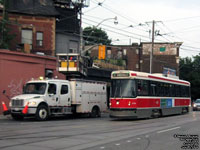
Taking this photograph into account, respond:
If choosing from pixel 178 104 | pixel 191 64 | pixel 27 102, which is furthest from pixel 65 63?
pixel 191 64

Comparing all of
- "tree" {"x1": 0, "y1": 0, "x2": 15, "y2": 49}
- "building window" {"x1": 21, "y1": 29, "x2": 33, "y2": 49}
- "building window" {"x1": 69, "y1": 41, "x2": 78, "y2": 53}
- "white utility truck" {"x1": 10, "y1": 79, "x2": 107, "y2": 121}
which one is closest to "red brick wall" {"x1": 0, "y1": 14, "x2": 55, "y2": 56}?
"building window" {"x1": 21, "y1": 29, "x2": 33, "y2": 49}

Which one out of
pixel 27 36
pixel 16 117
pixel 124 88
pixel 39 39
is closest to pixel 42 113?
pixel 16 117

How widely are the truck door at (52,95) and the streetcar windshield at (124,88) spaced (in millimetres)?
3703

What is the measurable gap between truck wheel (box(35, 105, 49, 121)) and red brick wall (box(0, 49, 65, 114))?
565 cm

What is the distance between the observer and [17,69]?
25625 millimetres

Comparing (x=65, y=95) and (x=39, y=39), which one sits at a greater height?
(x=39, y=39)

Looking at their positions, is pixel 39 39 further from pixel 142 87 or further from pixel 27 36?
pixel 142 87

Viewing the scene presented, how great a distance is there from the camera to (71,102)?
22.3 m

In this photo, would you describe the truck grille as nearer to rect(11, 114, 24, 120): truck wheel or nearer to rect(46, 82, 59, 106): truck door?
rect(11, 114, 24, 120): truck wheel

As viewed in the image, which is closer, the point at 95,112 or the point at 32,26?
the point at 95,112

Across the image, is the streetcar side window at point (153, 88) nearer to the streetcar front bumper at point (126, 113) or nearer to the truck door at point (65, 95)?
the streetcar front bumper at point (126, 113)

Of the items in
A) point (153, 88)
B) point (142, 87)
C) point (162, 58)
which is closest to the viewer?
point (142, 87)

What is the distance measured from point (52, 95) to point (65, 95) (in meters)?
1.19

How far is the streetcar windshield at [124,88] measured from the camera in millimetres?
20203
